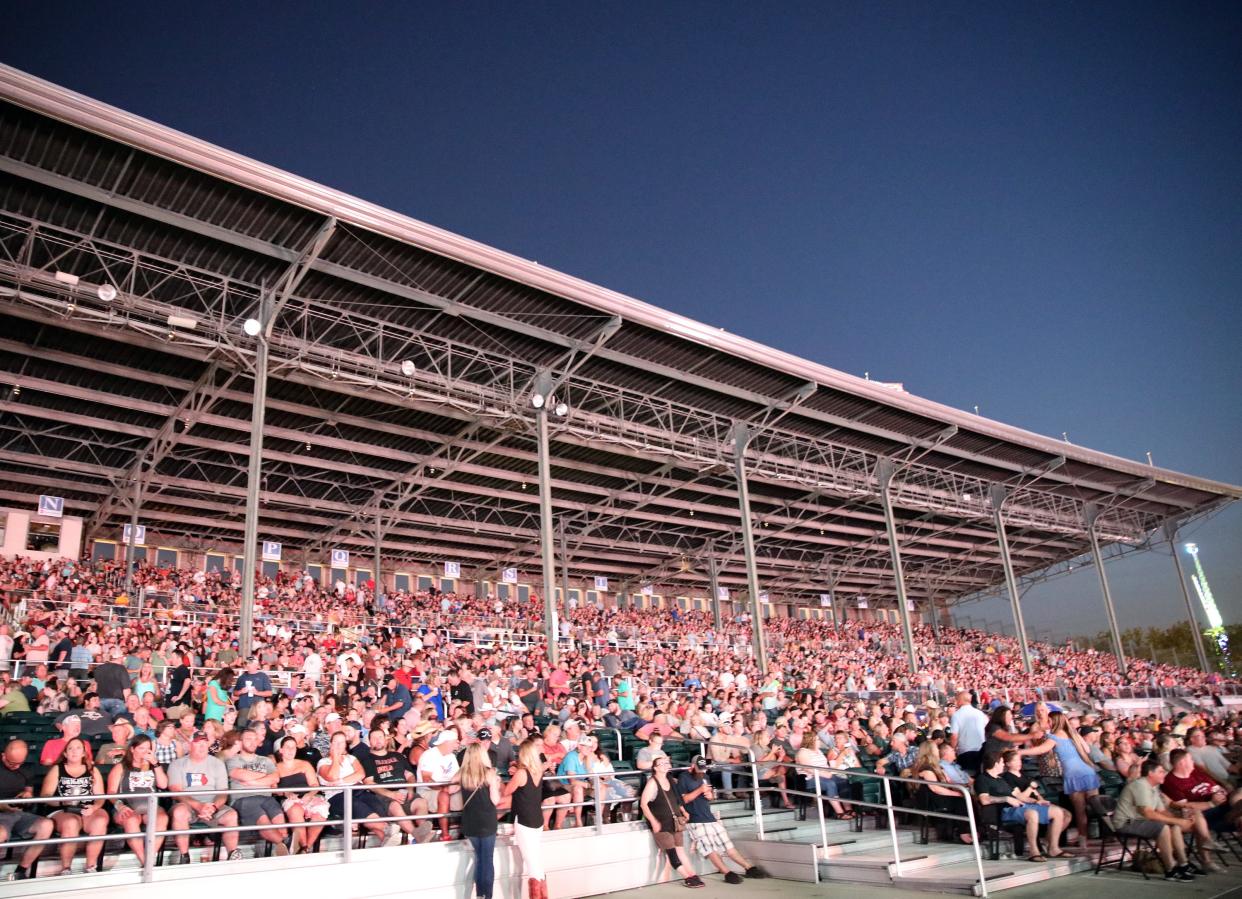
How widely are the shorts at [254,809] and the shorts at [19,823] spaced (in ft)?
5.12

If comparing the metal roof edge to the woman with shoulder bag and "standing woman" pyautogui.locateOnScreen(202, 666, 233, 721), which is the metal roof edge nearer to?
"standing woman" pyautogui.locateOnScreen(202, 666, 233, 721)

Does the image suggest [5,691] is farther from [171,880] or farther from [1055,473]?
[1055,473]

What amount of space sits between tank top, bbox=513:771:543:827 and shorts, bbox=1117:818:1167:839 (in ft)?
19.4

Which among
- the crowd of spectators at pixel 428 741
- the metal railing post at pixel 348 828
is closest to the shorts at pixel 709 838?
the crowd of spectators at pixel 428 741

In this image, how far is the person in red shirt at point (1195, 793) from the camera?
30.2 ft

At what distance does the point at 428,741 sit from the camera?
32.5 ft

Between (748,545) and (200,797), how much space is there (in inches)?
896

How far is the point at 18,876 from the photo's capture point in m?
6.92

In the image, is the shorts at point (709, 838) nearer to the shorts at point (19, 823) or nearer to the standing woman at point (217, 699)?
the shorts at point (19, 823)

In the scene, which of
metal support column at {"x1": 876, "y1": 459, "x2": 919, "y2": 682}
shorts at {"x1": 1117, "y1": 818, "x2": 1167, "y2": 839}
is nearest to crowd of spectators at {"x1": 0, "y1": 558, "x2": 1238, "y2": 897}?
shorts at {"x1": 1117, "y1": 818, "x2": 1167, "y2": 839}

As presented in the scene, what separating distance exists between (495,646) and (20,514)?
1828 cm

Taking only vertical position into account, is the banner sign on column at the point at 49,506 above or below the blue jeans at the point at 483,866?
above

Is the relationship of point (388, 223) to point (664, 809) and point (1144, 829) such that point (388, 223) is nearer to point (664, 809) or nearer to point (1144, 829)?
point (664, 809)

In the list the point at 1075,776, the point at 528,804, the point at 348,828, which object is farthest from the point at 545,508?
the point at 348,828
